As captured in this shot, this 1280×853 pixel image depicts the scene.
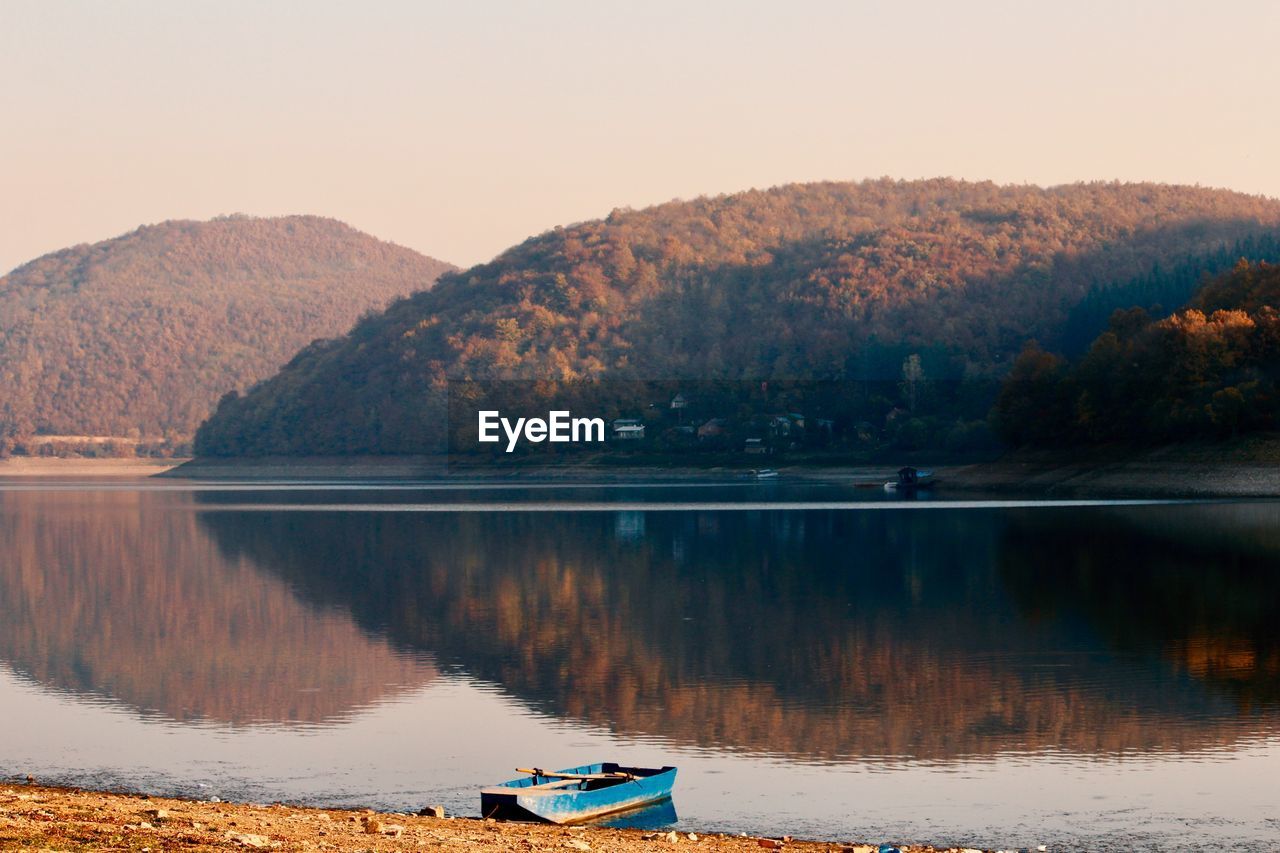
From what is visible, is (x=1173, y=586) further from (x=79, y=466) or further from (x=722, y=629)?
(x=79, y=466)

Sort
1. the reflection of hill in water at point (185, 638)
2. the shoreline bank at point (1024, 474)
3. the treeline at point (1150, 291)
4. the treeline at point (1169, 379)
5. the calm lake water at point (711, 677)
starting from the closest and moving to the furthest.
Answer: the calm lake water at point (711, 677) < the reflection of hill in water at point (185, 638) < the shoreline bank at point (1024, 474) < the treeline at point (1169, 379) < the treeline at point (1150, 291)

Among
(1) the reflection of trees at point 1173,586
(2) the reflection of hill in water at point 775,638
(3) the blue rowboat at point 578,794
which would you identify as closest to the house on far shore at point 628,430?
(1) the reflection of trees at point 1173,586

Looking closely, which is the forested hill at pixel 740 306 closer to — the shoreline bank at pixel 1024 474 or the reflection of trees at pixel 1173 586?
the shoreline bank at pixel 1024 474

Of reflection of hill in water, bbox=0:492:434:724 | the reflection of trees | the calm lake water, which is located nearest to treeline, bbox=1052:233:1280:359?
the reflection of trees

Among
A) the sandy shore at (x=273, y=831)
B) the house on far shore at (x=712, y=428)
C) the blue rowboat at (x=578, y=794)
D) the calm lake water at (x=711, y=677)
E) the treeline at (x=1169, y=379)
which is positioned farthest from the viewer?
the house on far shore at (x=712, y=428)

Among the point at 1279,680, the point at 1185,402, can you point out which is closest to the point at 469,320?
the point at 1185,402

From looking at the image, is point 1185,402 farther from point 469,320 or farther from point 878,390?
point 469,320

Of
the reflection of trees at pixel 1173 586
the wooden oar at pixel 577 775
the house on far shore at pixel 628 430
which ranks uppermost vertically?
the house on far shore at pixel 628 430

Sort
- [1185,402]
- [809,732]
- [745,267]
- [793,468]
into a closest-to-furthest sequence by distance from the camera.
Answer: [809,732], [1185,402], [793,468], [745,267]
